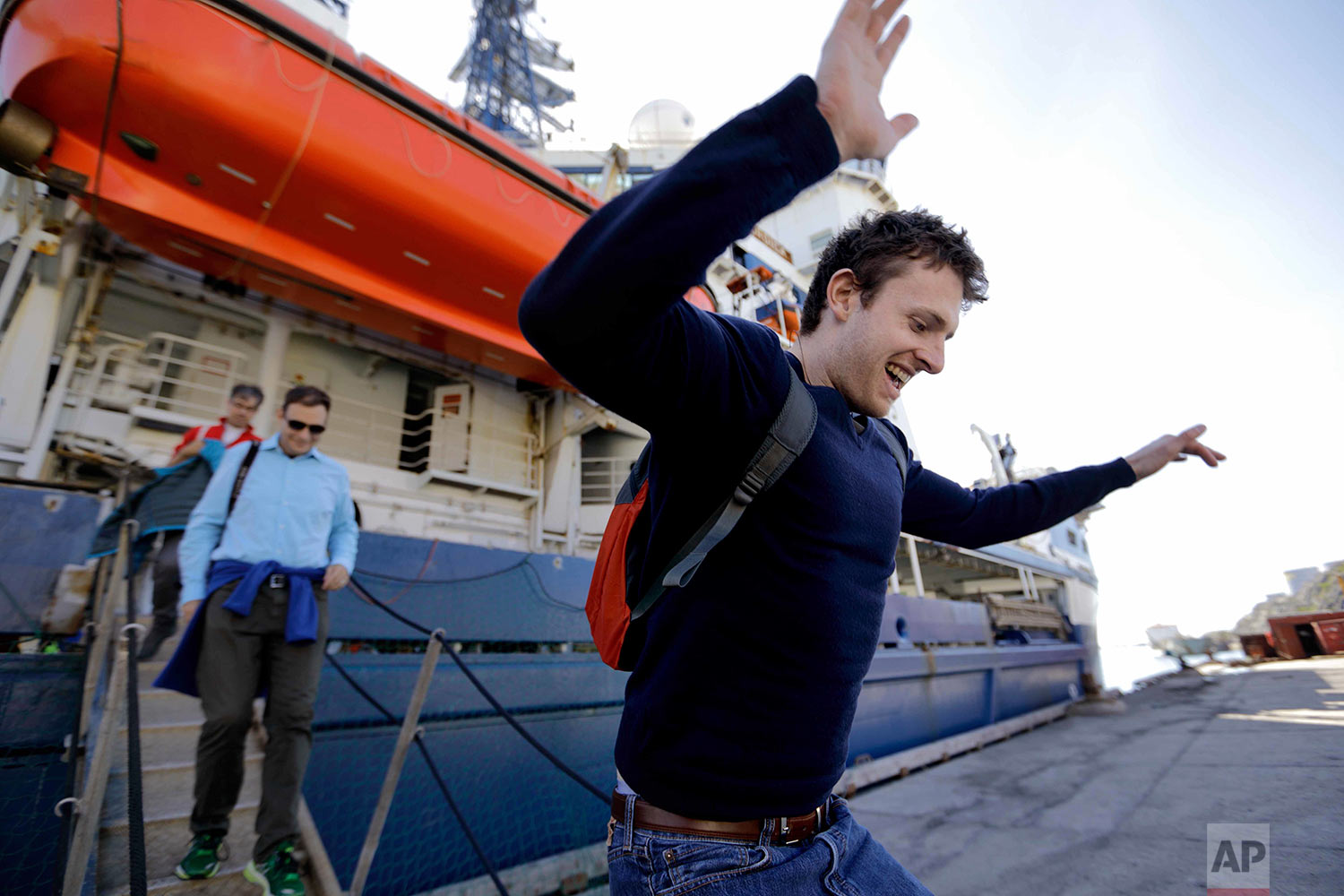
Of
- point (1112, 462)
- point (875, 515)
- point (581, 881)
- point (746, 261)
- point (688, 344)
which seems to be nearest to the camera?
point (688, 344)

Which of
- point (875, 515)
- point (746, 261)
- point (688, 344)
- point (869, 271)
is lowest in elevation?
point (875, 515)

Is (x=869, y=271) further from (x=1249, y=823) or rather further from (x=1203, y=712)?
(x=1203, y=712)

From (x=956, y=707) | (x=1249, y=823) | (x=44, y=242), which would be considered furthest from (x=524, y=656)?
(x=956, y=707)

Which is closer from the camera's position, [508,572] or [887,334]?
[887,334]

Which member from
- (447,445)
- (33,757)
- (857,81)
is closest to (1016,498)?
(857,81)

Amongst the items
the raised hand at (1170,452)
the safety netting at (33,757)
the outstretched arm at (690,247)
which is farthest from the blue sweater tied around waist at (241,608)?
the raised hand at (1170,452)

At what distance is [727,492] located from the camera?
0.73 m

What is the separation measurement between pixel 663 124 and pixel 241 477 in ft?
59.3

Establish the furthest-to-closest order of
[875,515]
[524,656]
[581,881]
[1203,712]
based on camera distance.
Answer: [1203,712]
[524,656]
[581,881]
[875,515]

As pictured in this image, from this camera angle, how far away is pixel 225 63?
12.7 feet

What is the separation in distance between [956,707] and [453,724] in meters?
5.95

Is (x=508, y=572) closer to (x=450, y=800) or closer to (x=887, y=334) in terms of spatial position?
(x=450, y=800)

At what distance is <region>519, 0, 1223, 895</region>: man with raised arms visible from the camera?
56 centimetres

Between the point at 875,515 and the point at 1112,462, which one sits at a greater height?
the point at 1112,462
